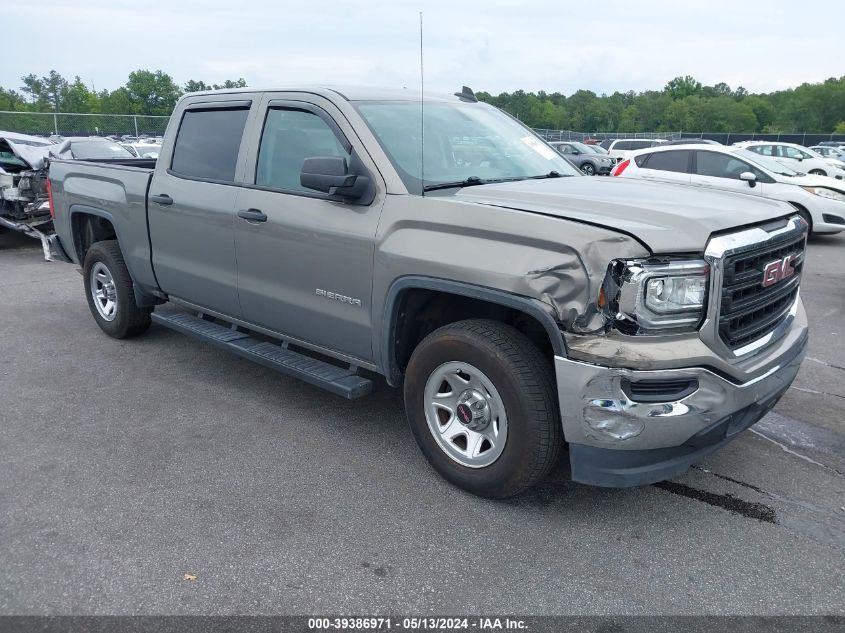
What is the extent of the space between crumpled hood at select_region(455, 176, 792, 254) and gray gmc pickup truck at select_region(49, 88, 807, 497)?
16mm

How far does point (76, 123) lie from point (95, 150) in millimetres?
21880

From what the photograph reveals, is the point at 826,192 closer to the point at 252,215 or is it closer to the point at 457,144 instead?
the point at 457,144

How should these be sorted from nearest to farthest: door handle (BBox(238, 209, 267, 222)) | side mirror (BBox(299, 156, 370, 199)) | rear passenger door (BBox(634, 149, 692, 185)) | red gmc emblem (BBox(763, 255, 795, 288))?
1. red gmc emblem (BBox(763, 255, 795, 288))
2. side mirror (BBox(299, 156, 370, 199))
3. door handle (BBox(238, 209, 267, 222))
4. rear passenger door (BBox(634, 149, 692, 185))

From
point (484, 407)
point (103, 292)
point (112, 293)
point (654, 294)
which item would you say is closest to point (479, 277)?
point (484, 407)

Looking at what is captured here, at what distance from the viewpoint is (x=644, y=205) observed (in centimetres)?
327

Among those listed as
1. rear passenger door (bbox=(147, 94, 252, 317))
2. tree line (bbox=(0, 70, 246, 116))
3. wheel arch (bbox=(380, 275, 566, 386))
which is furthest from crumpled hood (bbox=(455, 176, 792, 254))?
tree line (bbox=(0, 70, 246, 116))

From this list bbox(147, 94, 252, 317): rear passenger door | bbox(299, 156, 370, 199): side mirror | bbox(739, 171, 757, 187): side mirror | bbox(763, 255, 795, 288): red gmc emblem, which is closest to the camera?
bbox(763, 255, 795, 288): red gmc emblem

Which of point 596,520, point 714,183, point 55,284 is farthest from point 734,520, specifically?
point 714,183

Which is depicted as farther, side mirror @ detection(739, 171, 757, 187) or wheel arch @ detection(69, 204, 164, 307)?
side mirror @ detection(739, 171, 757, 187)

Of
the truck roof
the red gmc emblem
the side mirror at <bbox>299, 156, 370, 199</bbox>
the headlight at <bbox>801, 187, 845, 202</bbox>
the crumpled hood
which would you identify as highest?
the truck roof

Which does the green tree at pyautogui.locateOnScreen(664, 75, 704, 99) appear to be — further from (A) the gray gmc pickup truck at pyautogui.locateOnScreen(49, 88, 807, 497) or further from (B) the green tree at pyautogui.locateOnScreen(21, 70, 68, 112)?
(A) the gray gmc pickup truck at pyautogui.locateOnScreen(49, 88, 807, 497)

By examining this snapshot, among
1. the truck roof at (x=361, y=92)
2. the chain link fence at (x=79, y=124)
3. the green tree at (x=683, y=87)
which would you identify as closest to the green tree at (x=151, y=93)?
the chain link fence at (x=79, y=124)

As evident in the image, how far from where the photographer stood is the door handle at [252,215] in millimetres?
4273

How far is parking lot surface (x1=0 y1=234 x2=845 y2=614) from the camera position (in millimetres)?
2830
